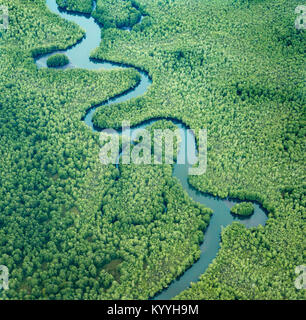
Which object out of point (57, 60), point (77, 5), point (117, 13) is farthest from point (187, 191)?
point (77, 5)

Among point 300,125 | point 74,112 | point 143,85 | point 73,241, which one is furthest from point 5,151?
point 300,125

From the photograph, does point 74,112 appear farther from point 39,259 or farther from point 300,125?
point 300,125

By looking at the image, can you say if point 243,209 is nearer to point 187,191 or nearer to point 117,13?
point 187,191

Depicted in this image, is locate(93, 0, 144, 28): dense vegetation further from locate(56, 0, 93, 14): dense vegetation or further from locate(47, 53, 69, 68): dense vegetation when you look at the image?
locate(47, 53, 69, 68): dense vegetation

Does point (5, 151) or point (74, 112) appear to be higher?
point (74, 112)

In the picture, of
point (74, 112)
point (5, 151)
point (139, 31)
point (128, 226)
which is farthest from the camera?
point (139, 31)

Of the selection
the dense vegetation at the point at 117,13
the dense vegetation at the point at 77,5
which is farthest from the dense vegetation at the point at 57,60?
the dense vegetation at the point at 77,5

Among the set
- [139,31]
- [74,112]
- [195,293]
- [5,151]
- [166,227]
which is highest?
[139,31]
